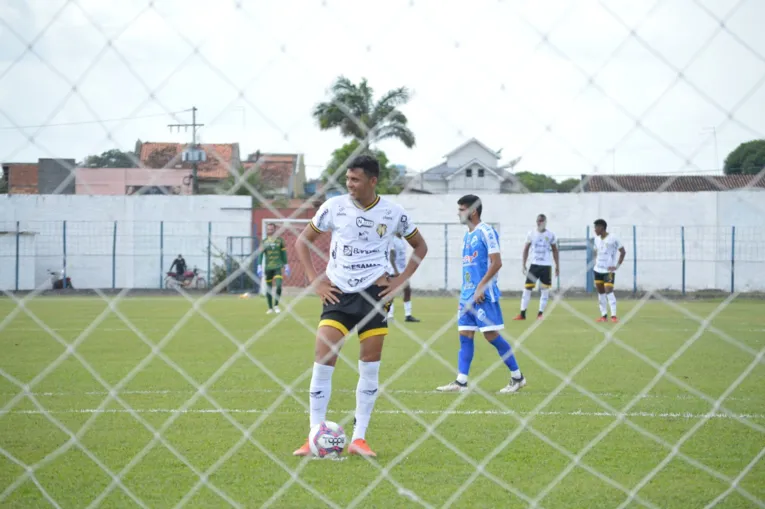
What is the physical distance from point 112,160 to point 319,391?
3.05 meters

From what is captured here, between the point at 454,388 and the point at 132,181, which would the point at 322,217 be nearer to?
the point at 132,181

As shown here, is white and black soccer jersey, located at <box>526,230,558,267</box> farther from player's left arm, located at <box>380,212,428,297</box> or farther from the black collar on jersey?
the black collar on jersey

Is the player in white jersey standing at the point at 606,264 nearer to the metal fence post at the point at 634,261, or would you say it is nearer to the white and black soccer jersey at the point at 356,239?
the metal fence post at the point at 634,261

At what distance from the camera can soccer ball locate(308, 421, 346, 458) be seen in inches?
205

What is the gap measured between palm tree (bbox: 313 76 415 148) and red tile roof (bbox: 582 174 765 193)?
63cm

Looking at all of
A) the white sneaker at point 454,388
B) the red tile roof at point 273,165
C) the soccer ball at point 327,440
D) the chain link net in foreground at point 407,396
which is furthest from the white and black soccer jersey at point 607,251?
the red tile roof at point 273,165

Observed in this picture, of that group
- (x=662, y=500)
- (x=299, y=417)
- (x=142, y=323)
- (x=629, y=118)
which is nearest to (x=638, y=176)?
(x=629, y=118)

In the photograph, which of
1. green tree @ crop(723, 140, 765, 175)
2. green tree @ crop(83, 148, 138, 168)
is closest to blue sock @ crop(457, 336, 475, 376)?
green tree @ crop(723, 140, 765, 175)

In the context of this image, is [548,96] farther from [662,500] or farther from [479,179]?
[662,500]

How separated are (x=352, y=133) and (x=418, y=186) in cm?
29

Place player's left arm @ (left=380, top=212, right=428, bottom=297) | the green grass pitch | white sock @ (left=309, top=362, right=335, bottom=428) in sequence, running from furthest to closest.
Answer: white sock @ (left=309, top=362, right=335, bottom=428) < player's left arm @ (left=380, top=212, right=428, bottom=297) < the green grass pitch

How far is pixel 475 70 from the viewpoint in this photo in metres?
2.53

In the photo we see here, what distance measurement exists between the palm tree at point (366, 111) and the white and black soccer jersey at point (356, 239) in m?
2.72

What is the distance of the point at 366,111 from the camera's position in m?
2.57
